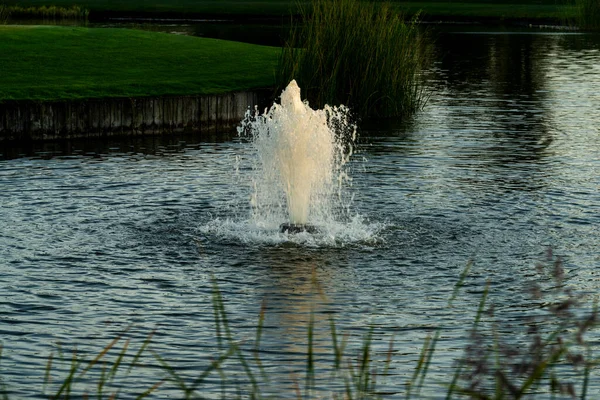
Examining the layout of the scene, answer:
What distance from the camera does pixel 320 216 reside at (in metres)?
14.4

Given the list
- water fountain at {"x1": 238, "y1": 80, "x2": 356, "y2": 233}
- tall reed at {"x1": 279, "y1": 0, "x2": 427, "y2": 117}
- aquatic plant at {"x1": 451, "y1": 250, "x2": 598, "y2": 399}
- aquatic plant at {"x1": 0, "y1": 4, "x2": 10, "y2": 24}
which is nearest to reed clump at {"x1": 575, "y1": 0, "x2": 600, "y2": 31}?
aquatic plant at {"x1": 0, "y1": 4, "x2": 10, "y2": 24}

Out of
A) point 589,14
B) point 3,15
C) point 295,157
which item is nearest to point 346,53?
point 295,157

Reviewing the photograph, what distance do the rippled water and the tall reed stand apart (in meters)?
1.72

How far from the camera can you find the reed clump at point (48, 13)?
2486 inches

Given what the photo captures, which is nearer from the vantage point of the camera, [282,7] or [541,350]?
[541,350]

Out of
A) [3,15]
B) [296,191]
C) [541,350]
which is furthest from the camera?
[3,15]

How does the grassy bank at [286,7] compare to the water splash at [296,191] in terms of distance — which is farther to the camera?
the grassy bank at [286,7]

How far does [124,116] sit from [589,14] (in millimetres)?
36204

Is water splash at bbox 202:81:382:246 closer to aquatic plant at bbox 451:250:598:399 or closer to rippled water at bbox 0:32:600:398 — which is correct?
rippled water at bbox 0:32:600:398

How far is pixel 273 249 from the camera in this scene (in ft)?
39.9

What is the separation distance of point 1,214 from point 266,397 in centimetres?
727

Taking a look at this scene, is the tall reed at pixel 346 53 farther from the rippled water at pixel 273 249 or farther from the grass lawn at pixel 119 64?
the rippled water at pixel 273 249

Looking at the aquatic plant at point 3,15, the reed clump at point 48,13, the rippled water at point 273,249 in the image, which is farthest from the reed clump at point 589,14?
the rippled water at point 273,249

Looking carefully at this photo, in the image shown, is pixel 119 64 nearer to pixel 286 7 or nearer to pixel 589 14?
pixel 589 14
